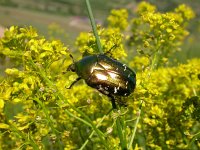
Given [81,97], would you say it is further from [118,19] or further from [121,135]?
[118,19]

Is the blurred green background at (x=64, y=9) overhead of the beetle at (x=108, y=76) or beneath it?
overhead

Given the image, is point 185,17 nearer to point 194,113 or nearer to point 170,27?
point 170,27

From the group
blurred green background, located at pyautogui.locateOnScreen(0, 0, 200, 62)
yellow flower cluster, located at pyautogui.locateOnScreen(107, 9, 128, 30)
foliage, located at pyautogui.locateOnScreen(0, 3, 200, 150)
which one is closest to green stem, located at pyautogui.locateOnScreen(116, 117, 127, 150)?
foliage, located at pyautogui.locateOnScreen(0, 3, 200, 150)

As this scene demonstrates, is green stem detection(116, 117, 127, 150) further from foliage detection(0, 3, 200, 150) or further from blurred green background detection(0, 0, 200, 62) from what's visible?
blurred green background detection(0, 0, 200, 62)

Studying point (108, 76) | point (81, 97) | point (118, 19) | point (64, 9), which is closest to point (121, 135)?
point (108, 76)

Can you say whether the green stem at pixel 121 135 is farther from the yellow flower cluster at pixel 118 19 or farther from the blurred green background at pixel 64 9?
the blurred green background at pixel 64 9

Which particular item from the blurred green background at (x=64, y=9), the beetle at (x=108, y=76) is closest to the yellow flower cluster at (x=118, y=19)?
the beetle at (x=108, y=76)
